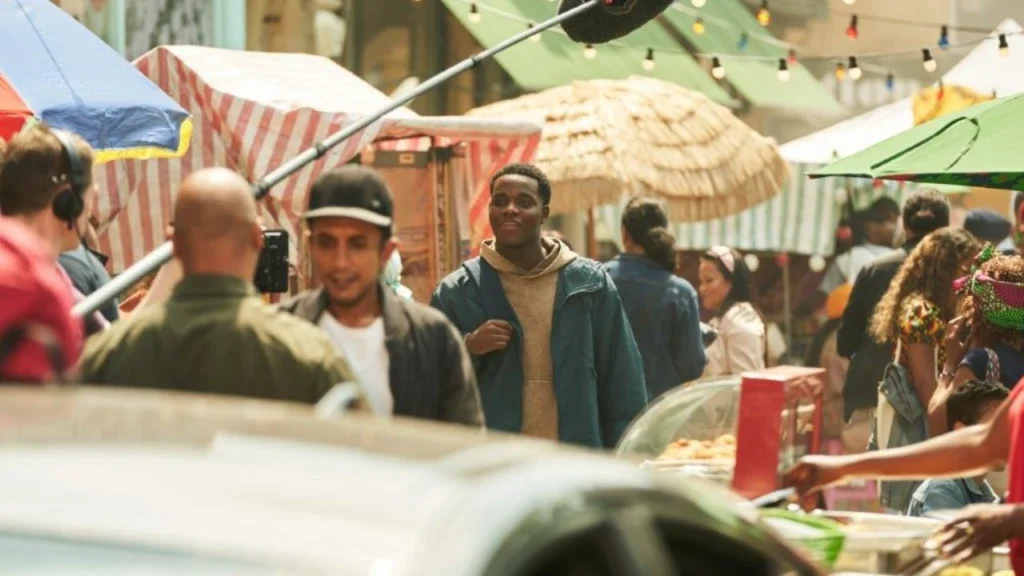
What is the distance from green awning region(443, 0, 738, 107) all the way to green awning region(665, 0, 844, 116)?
0.24m

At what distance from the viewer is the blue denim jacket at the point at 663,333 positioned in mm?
10328

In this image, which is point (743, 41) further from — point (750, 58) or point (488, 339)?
point (488, 339)

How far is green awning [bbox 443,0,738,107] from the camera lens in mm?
20578

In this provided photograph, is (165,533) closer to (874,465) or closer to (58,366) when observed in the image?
(58,366)

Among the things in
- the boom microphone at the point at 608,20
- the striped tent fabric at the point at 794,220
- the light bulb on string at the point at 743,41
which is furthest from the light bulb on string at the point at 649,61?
the boom microphone at the point at 608,20

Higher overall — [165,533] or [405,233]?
[165,533]

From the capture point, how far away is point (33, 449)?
2.88 m

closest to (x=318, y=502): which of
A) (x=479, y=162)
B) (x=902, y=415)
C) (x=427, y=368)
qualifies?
Answer: (x=427, y=368)

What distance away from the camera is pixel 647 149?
48.1ft

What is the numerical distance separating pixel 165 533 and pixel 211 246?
2.28 m

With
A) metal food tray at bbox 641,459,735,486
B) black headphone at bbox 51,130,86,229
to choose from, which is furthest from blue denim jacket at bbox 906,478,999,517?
black headphone at bbox 51,130,86,229

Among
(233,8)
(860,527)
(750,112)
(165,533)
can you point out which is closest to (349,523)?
(165,533)

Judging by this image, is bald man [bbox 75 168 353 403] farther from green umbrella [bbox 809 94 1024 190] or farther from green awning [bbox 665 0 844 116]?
green awning [bbox 665 0 844 116]

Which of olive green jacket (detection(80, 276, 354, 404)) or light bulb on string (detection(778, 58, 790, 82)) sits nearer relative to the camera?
olive green jacket (detection(80, 276, 354, 404))
